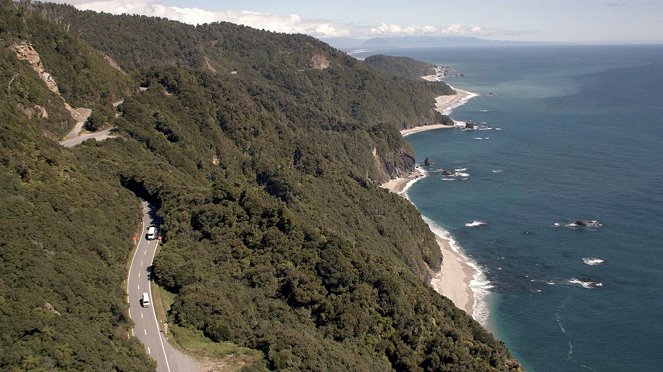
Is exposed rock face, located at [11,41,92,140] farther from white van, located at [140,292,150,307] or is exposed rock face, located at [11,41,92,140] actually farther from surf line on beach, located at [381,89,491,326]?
surf line on beach, located at [381,89,491,326]

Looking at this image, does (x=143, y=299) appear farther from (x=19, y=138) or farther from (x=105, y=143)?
(x=105, y=143)

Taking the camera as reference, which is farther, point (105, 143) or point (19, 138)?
point (105, 143)

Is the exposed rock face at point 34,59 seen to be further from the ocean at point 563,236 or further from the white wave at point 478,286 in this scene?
the ocean at point 563,236

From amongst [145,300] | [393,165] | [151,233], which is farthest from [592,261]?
[145,300]

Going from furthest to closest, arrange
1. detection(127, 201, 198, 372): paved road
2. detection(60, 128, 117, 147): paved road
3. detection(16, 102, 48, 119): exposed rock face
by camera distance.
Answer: detection(60, 128, 117, 147): paved road, detection(16, 102, 48, 119): exposed rock face, detection(127, 201, 198, 372): paved road

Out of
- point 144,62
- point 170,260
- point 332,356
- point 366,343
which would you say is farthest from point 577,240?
point 144,62

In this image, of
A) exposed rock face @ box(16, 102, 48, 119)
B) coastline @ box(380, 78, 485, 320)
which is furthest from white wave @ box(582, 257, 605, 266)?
exposed rock face @ box(16, 102, 48, 119)
